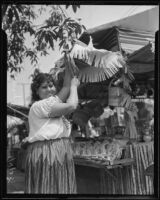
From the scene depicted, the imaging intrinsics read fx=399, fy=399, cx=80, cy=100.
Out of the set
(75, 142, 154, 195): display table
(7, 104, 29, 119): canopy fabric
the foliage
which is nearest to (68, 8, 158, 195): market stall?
(75, 142, 154, 195): display table

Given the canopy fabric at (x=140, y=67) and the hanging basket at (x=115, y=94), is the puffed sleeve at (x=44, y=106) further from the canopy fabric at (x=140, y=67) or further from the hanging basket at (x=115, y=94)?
the canopy fabric at (x=140, y=67)

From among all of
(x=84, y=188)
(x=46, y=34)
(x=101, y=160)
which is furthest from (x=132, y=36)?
(x=84, y=188)

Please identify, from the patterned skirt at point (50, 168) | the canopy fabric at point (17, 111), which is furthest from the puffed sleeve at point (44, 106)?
the patterned skirt at point (50, 168)

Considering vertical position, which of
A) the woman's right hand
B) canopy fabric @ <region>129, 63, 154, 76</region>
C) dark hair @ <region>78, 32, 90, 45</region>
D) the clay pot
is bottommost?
the clay pot

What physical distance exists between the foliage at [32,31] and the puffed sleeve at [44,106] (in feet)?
1.27

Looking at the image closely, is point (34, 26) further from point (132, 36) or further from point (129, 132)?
point (129, 132)

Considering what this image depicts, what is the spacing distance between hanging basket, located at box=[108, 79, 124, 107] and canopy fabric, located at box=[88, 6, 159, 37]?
562mm

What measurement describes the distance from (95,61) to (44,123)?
795mm

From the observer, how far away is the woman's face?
3.88 meters

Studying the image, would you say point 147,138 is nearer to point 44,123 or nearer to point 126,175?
point 126,175

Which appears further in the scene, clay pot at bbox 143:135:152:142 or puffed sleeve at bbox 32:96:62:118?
clay pot at bbox 143:135:152:142

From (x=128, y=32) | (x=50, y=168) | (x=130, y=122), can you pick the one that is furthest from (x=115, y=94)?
(x=50, y=168)

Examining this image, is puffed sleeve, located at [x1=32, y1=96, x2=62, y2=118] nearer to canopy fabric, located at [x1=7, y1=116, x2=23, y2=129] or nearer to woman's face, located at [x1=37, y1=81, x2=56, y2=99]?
woman's face, located at [x1=37, y1=81, x2=56, y2=99]

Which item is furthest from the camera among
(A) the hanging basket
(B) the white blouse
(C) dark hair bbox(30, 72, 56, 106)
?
(A) the hanging basket
